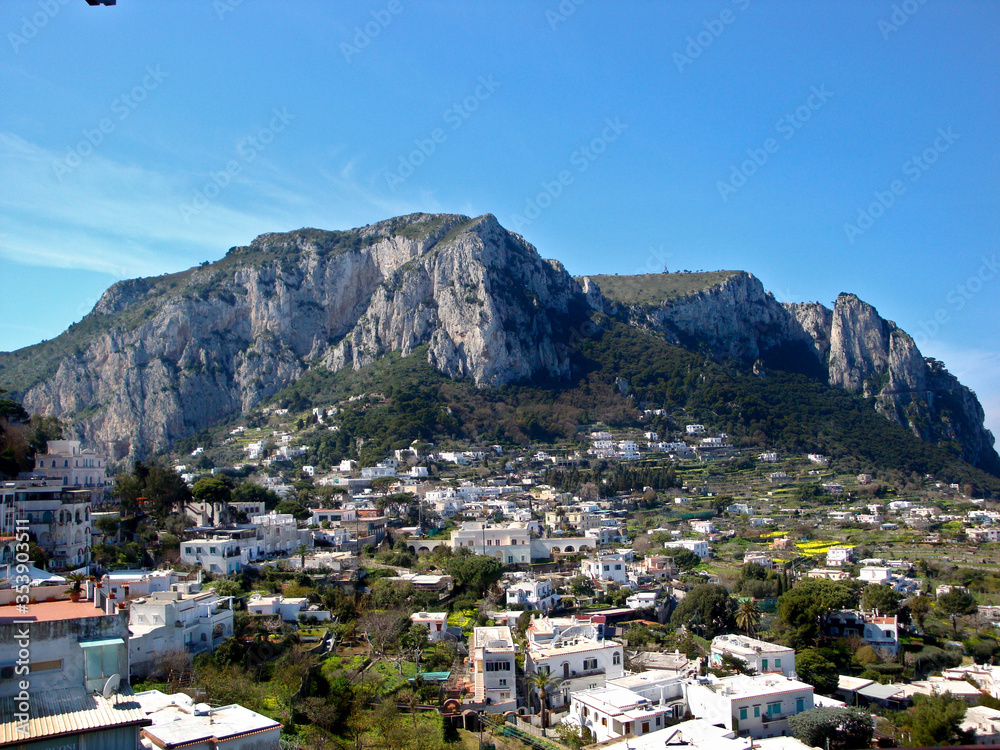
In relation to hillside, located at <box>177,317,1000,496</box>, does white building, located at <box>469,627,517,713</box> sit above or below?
below

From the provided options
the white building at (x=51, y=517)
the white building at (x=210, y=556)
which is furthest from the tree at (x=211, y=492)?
the white building at (x=51, y=517)

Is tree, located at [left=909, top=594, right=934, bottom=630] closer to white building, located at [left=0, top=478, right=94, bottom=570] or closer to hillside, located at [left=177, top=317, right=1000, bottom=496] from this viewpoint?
white building, located at [left=0, top=478, right=94, bottom=570]

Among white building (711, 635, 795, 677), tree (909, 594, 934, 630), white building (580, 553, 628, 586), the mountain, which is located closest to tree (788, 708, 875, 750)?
white building (711, 635, 795, 677)

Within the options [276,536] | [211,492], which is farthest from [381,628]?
[211,492]

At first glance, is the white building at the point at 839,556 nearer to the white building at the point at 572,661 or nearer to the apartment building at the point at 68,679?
the white building at the point at 572,661

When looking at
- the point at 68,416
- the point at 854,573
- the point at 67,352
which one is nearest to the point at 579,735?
the point at 854,573

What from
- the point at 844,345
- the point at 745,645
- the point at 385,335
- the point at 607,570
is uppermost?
the point at 385,335

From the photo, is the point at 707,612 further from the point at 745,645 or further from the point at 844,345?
the point at 844,345
